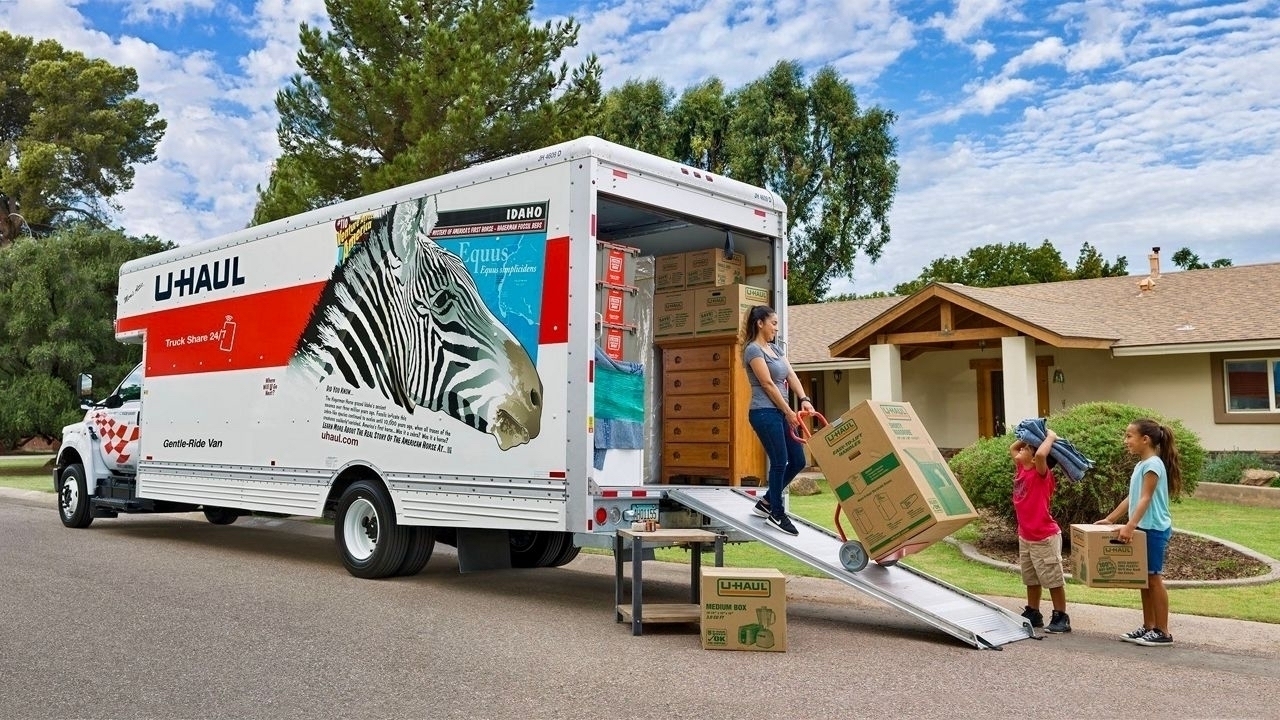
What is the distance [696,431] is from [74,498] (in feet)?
27.7

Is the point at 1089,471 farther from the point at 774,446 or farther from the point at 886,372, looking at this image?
the point at 886,372

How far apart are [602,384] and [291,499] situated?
3.36m

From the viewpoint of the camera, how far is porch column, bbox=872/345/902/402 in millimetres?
19859

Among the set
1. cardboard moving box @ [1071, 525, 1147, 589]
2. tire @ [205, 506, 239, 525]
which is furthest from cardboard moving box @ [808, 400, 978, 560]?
tire @ [205, 506, 239, 525]

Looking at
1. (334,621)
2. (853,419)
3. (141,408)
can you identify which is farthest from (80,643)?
(141,408)

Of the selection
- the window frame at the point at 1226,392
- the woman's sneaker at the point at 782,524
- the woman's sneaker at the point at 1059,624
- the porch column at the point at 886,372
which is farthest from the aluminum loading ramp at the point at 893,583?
the window frame at the point at 1226,392

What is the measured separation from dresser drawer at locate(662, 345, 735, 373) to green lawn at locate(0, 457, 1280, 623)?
2.19 m

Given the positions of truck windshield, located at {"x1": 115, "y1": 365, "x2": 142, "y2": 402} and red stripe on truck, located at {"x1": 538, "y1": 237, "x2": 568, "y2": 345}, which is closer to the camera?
red stripe on truck, located at {"x1": 538, "y1": 237, "x2": 568, "y2": 345}

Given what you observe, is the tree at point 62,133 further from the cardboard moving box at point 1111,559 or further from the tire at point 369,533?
the cardboard moving box at point 1111,559

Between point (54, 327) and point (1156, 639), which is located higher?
point (54, 327)

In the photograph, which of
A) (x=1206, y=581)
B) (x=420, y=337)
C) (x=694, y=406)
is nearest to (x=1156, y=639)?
(x=1206, y=581)

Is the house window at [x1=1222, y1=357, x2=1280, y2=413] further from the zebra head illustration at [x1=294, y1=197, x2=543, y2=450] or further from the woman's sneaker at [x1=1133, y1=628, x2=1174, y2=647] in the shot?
the zebra head illustration at [x1=294, y1=197, x2=543, y2=450]

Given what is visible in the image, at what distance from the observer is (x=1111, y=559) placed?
6.31m

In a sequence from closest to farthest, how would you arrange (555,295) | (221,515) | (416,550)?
(555,295), (416,550), (221,515)
